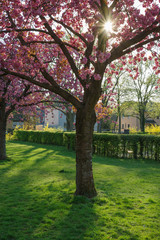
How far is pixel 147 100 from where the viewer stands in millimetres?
42125

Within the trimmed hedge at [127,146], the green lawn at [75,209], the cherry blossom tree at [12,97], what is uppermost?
the cherry blossom tree at [12,97]

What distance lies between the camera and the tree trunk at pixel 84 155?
6.51 m

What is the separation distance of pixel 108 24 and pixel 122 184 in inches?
215

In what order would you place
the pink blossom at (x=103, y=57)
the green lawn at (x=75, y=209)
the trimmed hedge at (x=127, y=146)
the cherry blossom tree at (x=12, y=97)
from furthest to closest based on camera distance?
the trimmed hedge at (x=127, y=146), the cherry blossom tree at (x=12, y=97), the pink blossom at (x=103, y=57), the green lawn at (x=75, y=209)

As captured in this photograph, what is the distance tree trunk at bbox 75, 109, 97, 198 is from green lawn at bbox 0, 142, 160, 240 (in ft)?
1.14

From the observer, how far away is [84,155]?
6.50 meters

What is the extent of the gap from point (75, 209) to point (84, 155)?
1.48 meters

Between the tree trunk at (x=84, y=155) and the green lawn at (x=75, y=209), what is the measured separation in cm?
35

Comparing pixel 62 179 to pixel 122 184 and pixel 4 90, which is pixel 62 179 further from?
pixel 4 90

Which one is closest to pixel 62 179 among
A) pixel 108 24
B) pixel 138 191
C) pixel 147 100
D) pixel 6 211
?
pixel 138 191

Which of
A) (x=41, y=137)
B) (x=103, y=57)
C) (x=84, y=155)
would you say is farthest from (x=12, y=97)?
(x=41, y=137)

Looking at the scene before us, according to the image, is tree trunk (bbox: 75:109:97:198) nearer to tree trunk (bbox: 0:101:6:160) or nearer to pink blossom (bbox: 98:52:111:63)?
pink blossom (bbox: 98:52:111:63)

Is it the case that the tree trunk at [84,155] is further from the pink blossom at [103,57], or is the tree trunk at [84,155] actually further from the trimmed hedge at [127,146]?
the trimmed hedge at [127,146]

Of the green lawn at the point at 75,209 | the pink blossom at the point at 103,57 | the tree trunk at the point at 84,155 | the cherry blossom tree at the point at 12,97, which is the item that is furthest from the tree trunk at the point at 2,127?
the pink blossom at the point at 103,57
